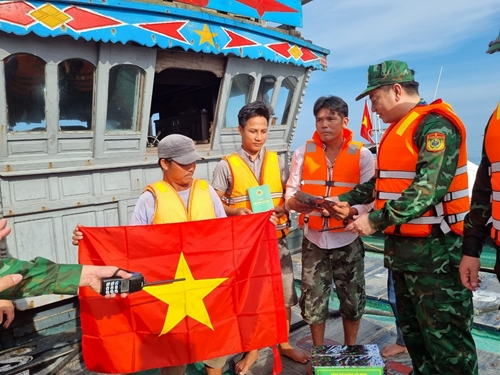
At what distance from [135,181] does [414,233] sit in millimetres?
3891

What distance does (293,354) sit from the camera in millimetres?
3543

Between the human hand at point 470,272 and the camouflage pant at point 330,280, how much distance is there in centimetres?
107

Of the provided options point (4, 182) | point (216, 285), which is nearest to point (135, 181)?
point (4, 182)

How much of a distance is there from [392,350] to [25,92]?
473 cm

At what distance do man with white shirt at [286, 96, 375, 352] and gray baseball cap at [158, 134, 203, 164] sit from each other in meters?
1.03

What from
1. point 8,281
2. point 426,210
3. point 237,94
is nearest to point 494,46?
point 426,210

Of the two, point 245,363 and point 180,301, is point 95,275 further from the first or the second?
point 245,363

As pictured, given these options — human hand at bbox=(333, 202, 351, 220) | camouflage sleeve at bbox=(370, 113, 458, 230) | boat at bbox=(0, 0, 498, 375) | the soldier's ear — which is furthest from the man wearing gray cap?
boat at bbox=(0, 0, 498, 375)

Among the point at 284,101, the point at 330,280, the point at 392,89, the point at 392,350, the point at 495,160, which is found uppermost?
the point at 284,101

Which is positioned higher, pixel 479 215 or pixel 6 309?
pixel 479 215

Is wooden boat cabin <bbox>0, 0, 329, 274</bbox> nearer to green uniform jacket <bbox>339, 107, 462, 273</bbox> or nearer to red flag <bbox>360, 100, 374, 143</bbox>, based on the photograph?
green uniform jacket <bbox>339, 107, 462, 273</bbox>

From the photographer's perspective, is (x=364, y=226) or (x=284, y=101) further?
(x=284, y=101)

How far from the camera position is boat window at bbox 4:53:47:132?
4.08 metres

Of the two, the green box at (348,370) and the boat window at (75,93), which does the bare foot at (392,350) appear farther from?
the boat window at (75,93)
